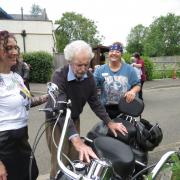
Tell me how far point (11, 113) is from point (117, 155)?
3.63 feet

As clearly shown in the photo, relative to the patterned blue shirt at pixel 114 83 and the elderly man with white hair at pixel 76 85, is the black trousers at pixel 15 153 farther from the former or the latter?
the patterned blue shirt at pixel 114 83

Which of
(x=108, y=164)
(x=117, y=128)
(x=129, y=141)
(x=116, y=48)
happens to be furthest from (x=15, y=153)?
(x=116, y=48)

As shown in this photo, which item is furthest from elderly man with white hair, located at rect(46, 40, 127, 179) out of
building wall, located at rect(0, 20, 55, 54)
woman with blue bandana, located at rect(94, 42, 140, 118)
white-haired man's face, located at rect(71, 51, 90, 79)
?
building wall, located at rect(0, 20, 55, 54)

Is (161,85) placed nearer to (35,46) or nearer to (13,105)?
(35,46)

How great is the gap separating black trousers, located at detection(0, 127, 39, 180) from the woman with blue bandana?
1742 mm

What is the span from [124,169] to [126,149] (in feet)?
0.40

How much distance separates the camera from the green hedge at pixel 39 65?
20.0m

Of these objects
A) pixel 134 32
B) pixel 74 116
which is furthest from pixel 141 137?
pixel 134 32

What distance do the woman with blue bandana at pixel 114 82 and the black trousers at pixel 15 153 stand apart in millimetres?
1742

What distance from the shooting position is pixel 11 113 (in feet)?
10.1

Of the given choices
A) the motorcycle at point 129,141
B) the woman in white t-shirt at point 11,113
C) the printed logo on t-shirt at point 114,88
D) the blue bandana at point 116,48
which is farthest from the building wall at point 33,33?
the woman in white t-shirt at point 11,113

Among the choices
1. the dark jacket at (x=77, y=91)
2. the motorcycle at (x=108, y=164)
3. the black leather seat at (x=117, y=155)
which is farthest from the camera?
the dark jacket at (x=77, y=91)

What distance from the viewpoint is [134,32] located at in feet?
341

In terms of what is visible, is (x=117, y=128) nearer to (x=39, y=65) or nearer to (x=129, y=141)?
(x=129, y=141)
